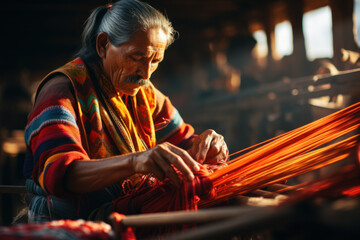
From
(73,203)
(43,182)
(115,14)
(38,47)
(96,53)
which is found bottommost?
(73,203)

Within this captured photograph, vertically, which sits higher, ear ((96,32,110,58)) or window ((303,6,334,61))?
window ((303,6,334,61))

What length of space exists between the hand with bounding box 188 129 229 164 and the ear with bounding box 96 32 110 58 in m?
0.57

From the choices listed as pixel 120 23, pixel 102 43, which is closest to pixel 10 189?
pixel 102 43

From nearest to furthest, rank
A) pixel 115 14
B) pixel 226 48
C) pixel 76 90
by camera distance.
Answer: pixel 76 90
pixel 115 14
pixel 226 48

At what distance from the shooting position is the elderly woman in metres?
1.34

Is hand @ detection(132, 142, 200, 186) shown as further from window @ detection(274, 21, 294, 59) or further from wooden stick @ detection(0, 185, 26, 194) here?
window @ detection(274, 21, 294, 59)

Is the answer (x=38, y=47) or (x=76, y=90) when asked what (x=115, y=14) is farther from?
(x=38, y=47)

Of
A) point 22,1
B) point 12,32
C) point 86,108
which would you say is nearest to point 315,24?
point 22,1

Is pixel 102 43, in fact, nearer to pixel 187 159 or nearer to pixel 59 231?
pixel 187 159

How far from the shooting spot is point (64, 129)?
1.44 m

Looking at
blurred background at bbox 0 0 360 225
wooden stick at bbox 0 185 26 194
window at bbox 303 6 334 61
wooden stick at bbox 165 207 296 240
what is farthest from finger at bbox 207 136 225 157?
window at bbox 303 6 334 61

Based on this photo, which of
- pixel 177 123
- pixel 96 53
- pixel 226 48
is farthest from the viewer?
pixel 226 48

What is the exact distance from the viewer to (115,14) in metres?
1.81

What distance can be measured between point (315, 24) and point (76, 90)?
7.95 metres
